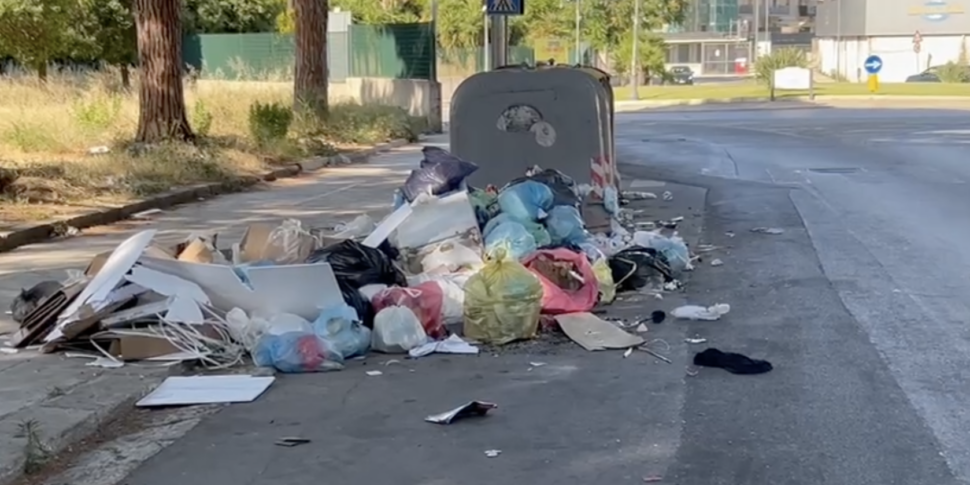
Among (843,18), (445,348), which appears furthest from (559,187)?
(843,18)

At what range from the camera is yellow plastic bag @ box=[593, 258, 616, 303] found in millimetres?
8961

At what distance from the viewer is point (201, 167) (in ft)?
55.2

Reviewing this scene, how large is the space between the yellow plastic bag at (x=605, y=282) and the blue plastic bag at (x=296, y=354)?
95.6 inches

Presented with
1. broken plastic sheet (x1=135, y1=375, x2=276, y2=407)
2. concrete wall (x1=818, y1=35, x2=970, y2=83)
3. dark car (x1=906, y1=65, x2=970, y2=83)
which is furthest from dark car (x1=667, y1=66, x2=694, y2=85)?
broken plastic sheet (x1=135, y1=375, x2=276, y2=407)

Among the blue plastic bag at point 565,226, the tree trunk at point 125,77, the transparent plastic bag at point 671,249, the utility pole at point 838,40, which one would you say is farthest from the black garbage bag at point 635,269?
the utility pole at point 838,40

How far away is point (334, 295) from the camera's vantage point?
306 inches

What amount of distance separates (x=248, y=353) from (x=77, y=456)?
1.86 meters

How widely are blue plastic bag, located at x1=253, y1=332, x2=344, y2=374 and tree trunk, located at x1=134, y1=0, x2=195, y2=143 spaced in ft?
36.4

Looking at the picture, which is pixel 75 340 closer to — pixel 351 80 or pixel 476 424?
pixel 476 424

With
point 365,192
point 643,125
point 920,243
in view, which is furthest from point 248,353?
point 643,125

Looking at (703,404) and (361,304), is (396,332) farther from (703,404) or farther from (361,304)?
(703,404)

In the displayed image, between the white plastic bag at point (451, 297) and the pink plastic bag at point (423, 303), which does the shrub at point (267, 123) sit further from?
the pink plastic bag at point (423, 303)

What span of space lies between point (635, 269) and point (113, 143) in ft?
36.6

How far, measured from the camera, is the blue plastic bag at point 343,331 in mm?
7449
